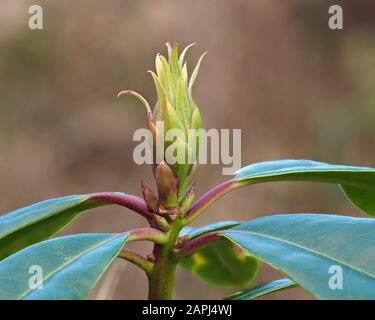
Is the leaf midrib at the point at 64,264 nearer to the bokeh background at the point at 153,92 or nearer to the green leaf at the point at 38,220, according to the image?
the green leaf at the point at 38,220

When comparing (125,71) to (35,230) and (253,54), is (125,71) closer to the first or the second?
(253,54)

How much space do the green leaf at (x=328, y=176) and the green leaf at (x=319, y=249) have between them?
0.21 ft

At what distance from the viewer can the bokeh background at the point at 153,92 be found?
13.3 ft

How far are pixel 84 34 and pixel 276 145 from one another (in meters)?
1.32

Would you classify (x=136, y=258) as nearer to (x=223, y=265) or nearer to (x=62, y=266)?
(x=62, y=266)

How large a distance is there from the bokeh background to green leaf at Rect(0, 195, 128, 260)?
115 inches

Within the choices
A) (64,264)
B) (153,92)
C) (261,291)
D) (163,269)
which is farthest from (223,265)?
(153,92)

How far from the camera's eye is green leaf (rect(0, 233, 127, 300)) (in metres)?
0.71

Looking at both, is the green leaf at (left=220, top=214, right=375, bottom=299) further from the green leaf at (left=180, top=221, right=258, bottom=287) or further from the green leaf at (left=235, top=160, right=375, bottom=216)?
the green leaf at (left=180, top=221, right=258, bottom=287)

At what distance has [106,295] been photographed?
1.36 meters

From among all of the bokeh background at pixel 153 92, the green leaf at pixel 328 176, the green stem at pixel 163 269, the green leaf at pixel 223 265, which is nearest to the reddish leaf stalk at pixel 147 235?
the green stem at pixel 163 269

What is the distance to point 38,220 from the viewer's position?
3.03 ft

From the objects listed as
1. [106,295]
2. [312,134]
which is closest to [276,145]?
[312,134]
